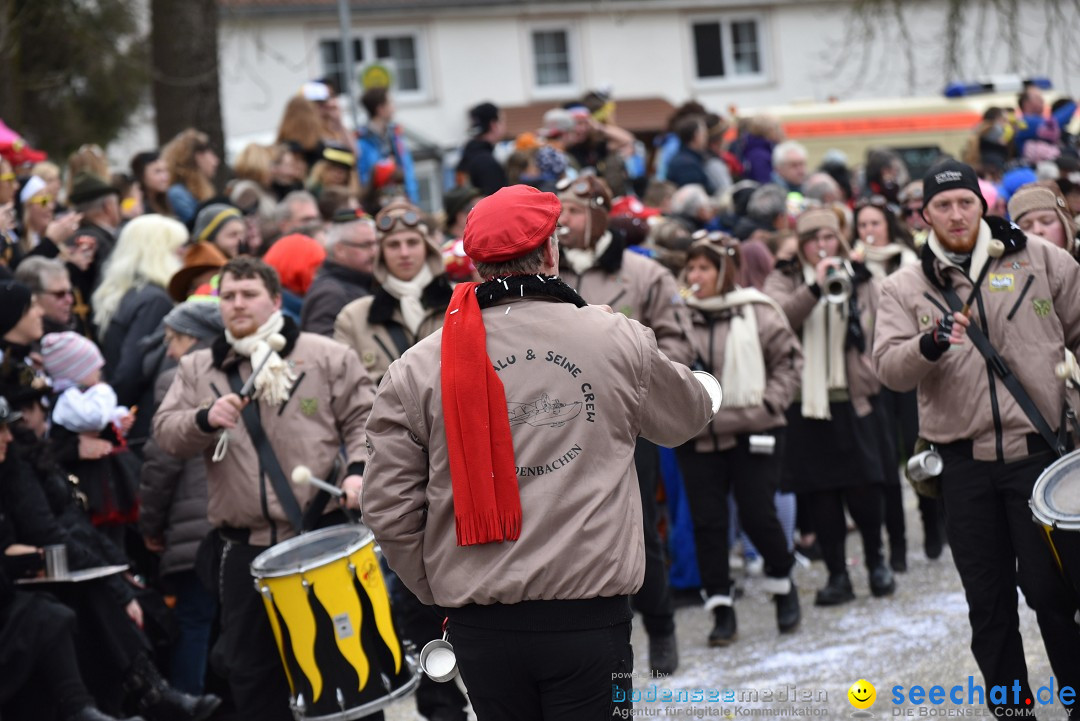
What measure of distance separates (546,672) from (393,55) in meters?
26.9

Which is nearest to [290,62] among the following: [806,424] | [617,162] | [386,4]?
[386,4]

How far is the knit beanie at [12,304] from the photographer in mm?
6664

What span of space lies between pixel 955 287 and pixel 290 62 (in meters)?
24.5

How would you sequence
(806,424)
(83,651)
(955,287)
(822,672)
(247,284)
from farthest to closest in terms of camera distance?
(806,424)
(822,672)
(83,651)
(247,284)
(955,287)

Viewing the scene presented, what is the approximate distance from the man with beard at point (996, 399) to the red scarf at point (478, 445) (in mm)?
2151

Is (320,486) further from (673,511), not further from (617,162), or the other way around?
(617,162)

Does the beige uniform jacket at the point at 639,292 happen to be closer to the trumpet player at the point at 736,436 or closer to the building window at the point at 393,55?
the trumpet player at the point at 736,436

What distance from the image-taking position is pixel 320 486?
564cm

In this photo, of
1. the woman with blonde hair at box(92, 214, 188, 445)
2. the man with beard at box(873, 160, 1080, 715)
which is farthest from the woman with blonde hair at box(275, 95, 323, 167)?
the man with beard at box(873, 160, 1080, 715)

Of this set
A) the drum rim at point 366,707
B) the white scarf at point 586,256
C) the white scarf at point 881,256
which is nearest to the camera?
the drum rim at point 366,707

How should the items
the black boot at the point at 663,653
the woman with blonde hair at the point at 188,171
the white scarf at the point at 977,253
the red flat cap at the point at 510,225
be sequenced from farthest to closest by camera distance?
the woman with blonde hair at the point at 188,171 < the black boot at the point at 663,653 < the white scarf at the point at 977,253 < the red flat cap at the point at 510,225

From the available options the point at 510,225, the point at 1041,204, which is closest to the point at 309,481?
the point at 510,225

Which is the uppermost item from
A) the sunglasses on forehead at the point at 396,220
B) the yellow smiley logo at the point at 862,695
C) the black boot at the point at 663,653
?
the sunglasses on forehead at the point at 396,220

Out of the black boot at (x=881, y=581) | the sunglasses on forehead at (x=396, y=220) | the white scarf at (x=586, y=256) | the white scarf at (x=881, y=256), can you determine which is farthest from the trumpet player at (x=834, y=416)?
the sunglasses on forehead at (x=396, y=220)
